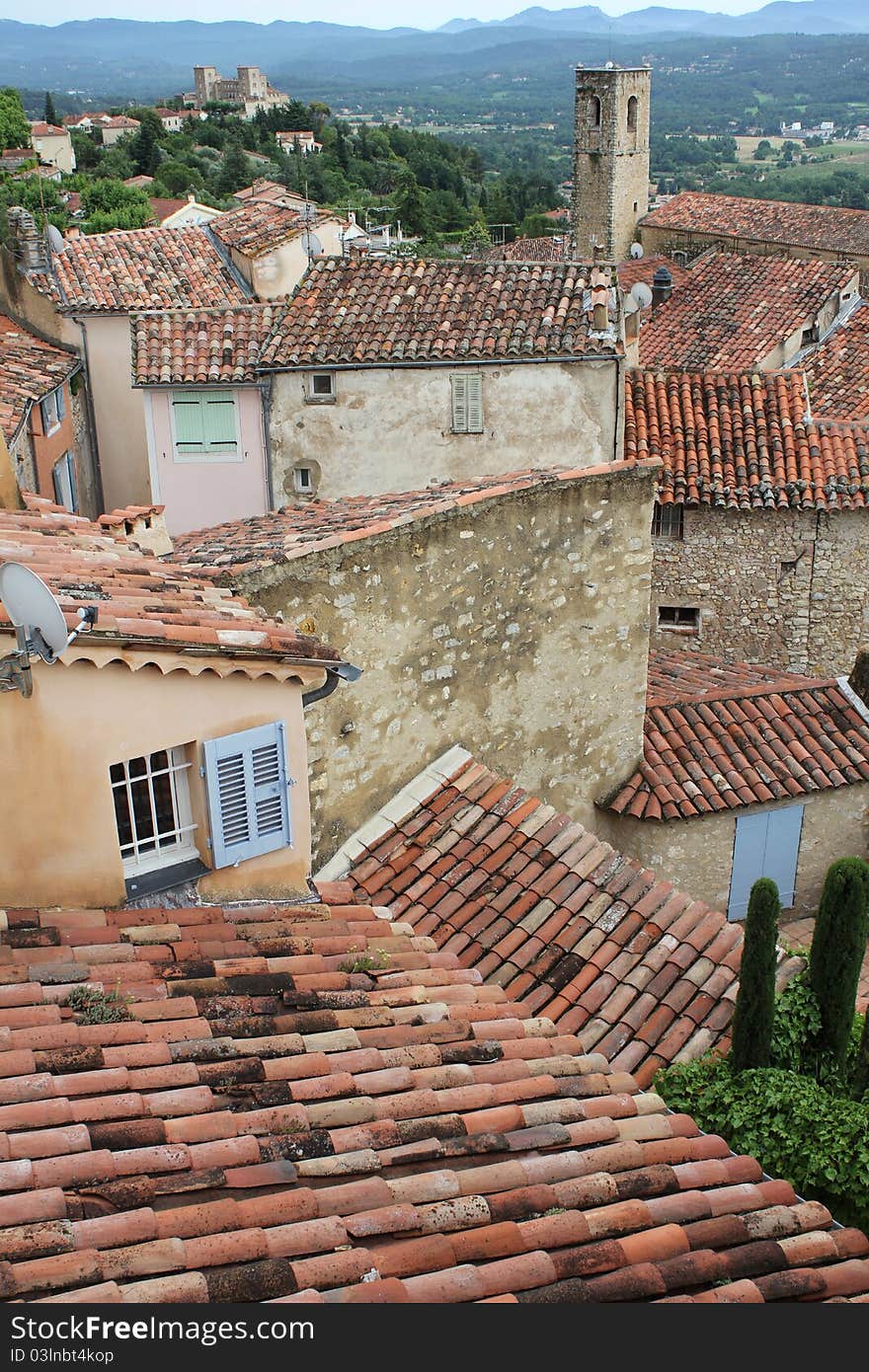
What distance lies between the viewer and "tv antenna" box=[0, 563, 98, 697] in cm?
730

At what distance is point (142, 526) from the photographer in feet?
44.1

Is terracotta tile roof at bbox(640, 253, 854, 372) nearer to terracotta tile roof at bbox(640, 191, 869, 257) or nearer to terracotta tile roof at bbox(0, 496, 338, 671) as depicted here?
terracotta tile roof at bbox(640, 191, 869, 257)

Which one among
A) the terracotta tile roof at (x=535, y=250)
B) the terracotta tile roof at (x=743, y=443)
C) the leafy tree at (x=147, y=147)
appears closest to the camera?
the terracotta tile roof at (x=743, y=443)

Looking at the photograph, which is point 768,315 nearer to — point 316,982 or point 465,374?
point 465,374

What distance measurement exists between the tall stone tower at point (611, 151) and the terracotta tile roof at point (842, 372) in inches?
1423

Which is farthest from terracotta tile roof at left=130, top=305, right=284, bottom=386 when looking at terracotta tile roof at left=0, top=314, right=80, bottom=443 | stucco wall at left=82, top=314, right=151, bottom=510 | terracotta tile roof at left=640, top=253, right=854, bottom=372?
terracotta tile roof at left=640, top=253, right=854, bottom=372

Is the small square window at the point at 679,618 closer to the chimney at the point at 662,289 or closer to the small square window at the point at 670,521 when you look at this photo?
the small square window at the point at 670,521

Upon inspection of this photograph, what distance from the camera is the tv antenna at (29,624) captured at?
7.30m

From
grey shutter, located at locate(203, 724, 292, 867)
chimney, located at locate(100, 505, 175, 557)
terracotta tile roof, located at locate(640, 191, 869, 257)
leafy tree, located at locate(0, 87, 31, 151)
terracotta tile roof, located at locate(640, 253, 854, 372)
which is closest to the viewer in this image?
grey shutter, located at locate(203, 724, 292, 867)

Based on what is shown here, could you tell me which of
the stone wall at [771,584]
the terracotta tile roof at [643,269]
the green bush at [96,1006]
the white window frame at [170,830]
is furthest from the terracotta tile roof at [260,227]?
the green bush at [96,1006]

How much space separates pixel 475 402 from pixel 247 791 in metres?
12.6

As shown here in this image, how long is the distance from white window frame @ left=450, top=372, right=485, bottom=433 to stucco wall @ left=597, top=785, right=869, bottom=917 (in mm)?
7862

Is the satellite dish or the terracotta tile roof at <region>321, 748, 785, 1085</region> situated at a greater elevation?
the satellite dish

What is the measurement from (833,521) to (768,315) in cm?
1819
